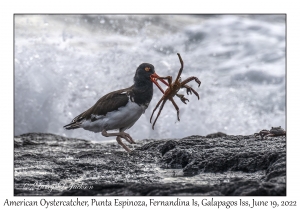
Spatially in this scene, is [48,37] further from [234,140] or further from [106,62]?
[234,140]

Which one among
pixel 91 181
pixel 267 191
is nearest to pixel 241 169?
pixel 267 191

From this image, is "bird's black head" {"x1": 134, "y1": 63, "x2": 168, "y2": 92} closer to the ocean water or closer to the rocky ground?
the rocky ground

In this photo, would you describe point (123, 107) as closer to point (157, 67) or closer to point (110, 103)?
point (110, 103)

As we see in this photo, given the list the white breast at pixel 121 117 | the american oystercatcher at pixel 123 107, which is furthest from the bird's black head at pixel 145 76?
the white breast at pixel 121 117

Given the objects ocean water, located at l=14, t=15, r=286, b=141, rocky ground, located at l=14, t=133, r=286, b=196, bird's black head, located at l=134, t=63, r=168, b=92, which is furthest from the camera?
ocean water, located at l=14, t=15, r=286, b=141

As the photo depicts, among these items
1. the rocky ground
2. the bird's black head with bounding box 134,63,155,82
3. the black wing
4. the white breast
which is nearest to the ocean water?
the black wing

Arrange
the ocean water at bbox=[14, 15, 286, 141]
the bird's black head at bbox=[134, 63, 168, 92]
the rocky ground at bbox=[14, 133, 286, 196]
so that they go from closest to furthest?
1. the rocky ground at bbox=[14, 133, 286, 196]
2. the bird's black head at bbox=[134, 63, 168, 92]
3. the ocean water at bbox=[14, 15, 286, 141]

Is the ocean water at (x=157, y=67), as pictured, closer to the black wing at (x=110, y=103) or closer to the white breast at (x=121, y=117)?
the black wing at (x=110, y=103)
